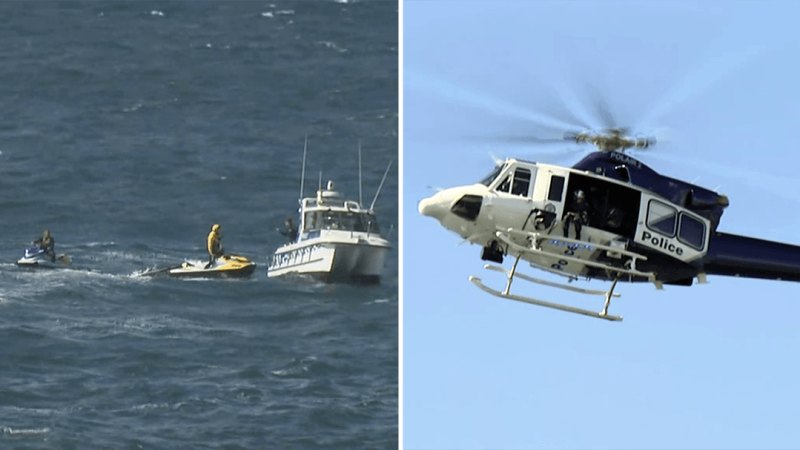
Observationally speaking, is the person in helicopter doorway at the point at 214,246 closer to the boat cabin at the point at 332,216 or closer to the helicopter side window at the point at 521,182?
the boat cabin at the point at 332,216

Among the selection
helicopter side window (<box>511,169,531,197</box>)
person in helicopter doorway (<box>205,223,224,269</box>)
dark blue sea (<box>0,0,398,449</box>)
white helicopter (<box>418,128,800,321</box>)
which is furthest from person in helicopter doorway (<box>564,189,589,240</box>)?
person in helicopter doorway (<box>205,223,224,269</box>)

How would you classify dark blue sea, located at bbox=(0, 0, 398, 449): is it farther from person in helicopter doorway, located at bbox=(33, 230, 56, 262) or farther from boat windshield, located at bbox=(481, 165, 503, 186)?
boat windshield, located at bbox=(481, 165, 503, 186)

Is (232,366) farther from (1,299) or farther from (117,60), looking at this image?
(117,60)

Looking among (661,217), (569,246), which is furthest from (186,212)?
(569,246)

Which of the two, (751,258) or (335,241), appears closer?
(751,258)

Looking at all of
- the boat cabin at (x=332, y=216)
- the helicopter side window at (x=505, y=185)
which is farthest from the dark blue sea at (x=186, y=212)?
the helicopter side window at (x=505, y=185)

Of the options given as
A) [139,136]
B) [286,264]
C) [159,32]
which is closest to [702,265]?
[286,264]

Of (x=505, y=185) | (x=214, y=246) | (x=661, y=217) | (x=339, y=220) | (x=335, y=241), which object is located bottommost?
(x=214, y=246)

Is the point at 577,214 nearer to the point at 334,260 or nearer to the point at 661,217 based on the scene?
the point at 661,217

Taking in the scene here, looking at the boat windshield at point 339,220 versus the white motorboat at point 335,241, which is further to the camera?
the white motorboat at point 335,241
